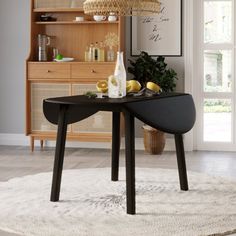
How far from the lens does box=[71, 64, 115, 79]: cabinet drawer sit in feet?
19.0

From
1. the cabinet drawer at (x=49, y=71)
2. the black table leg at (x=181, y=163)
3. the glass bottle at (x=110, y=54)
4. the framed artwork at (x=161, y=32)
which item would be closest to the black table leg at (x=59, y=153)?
the black table leg at (x=181, y=163)

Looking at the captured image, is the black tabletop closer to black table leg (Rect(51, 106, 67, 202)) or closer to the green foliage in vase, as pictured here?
black table leg (Rect(51, 106, 67, 202))

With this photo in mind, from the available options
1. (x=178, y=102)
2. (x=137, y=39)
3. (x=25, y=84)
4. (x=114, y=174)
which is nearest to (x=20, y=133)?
(x=25, y=84)

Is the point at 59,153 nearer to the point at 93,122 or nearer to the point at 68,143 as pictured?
the point at 93,122

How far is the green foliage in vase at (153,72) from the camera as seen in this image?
5816 millimetres

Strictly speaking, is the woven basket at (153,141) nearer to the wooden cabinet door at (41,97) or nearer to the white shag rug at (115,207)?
the wooden cabinet door at (41,97)

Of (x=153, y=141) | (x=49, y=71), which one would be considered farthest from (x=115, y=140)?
(x=49, y=71)

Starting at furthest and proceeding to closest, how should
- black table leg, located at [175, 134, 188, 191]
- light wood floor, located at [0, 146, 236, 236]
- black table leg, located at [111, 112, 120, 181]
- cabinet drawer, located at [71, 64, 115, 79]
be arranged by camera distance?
cabinet drawer, located at [71, 64, 115, 79]
light wood floor, located at [0, 146, 236, 236]
black table leg, located at [111, 112, 120, 181]
black table leg, located at [175, 134, 188, 191]

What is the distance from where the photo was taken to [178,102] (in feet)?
12.9

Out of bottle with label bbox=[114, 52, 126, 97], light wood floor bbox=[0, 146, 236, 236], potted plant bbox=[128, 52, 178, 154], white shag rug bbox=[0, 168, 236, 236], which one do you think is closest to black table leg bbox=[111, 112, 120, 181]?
white shag rug bbox=[0, 168, 236, 236]

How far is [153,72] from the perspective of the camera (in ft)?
19.4

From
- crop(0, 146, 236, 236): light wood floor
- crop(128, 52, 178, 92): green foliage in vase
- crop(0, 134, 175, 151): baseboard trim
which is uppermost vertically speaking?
crop(128, 52, 178, 92): green foliage in vase

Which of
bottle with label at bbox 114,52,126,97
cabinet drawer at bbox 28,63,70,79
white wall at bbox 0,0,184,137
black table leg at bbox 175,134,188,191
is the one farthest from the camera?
white wall at bbox 0,0,184,137

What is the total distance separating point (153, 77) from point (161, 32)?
21.5 inches
